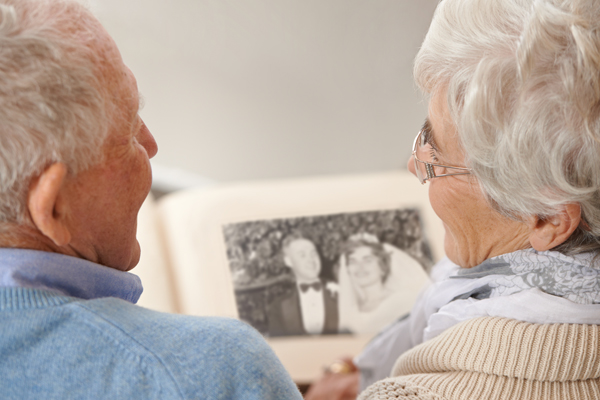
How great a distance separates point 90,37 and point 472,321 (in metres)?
0.76

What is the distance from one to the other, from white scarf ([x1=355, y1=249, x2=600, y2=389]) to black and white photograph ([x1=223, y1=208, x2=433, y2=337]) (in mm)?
496

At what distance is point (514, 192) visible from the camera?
0.79 meters

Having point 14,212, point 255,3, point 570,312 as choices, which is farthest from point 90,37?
point 255,3

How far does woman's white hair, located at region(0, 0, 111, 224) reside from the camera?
575mm

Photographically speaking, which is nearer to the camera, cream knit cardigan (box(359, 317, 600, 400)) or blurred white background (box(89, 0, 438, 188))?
cream knit cardigan (box(359, 317, 600, 400))

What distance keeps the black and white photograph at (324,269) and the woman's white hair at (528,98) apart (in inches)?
28.7

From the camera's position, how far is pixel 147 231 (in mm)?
1666

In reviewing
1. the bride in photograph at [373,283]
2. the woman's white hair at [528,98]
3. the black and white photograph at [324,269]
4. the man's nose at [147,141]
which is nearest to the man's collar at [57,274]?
the man's nose at [147,141]

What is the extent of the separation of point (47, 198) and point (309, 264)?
104 cm

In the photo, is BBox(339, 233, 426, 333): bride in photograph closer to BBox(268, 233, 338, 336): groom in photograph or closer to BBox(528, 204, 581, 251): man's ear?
BBox(268, 233, 338, 336): groom in photograph

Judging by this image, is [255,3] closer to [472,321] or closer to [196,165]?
[196,165]

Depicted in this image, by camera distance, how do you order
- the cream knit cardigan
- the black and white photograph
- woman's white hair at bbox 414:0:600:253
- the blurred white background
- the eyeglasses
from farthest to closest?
the blurred white background < the black and white photograph < the eyeglasses < the cream knit cardigan < woman's white hair at bbox 414:0:600:253

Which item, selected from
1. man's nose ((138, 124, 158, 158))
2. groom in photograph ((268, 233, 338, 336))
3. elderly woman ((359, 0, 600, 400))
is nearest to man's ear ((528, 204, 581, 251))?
elderly woman ((359, 0, 600, 400))

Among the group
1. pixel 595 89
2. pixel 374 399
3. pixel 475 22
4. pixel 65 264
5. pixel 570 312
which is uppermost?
pixel 475 22
